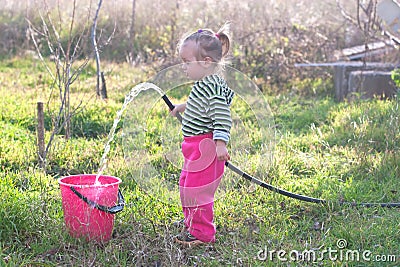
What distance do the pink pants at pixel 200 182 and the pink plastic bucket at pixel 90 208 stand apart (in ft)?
1.35

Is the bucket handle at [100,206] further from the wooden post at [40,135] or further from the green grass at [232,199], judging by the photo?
the wooden post at [40,135]

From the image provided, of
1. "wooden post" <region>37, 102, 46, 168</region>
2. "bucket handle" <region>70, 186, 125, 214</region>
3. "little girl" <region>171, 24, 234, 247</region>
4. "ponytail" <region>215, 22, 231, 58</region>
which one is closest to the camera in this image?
"bucket handle" <region>70, 186, 125, 214</region>

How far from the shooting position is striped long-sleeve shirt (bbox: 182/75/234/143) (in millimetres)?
3088

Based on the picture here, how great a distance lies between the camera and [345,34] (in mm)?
9695

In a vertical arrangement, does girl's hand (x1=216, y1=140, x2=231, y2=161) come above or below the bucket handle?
above

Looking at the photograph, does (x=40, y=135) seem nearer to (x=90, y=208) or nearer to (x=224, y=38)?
(x=90, y=208)

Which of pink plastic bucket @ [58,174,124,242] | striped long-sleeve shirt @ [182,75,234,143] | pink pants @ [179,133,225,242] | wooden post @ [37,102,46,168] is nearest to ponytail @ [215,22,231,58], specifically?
striped long-sleeve shirt @ [182,75,234,143]

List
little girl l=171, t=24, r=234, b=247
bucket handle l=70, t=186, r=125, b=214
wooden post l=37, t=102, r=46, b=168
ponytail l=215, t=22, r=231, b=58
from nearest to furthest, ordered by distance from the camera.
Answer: bucket handle l=70, t=186, r=125, b=214
little girl l=171, t=24, r=234, b=247
ponytail l=215, t=22, r=231, b=58
wooden post l=37, t=102, r=46, b=168

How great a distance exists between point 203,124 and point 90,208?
773 mm

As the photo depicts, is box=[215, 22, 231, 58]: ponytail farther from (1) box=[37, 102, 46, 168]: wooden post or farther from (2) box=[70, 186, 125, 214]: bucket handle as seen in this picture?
(1) box=[37, 102, 46, 168]: wooden post

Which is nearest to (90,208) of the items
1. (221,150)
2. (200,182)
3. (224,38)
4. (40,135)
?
(200,182)

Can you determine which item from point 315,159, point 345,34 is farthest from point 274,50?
point 315,159

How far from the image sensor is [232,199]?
3859 millimetres

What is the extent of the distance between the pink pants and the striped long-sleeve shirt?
0.06m
